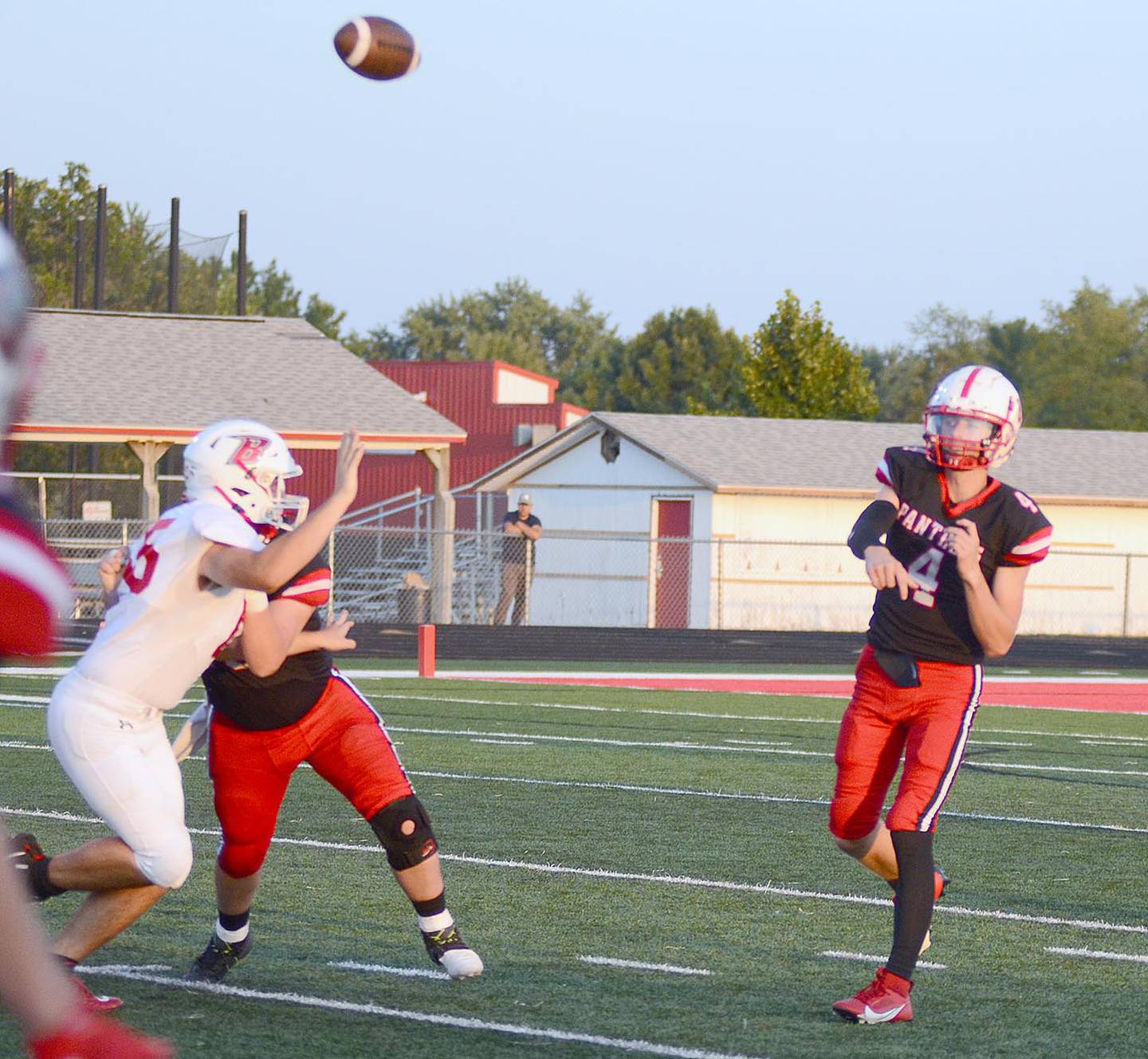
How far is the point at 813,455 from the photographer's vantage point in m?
31.7

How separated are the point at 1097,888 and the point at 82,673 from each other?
4578 millimetres

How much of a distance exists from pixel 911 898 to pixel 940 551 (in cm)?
107

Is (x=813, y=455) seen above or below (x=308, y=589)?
above

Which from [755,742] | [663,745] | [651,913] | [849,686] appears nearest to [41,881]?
[651,913]

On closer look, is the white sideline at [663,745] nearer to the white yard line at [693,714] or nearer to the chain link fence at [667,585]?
the white yard line at [693,714]

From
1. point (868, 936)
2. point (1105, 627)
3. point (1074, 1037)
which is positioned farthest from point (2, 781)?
point (1105, 627)

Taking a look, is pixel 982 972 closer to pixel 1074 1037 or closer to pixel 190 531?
pixel 1074 1037

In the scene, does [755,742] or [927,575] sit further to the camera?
[755,742]

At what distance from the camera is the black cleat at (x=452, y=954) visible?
5711mm

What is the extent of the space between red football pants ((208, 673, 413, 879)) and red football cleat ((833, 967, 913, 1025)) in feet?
4.90

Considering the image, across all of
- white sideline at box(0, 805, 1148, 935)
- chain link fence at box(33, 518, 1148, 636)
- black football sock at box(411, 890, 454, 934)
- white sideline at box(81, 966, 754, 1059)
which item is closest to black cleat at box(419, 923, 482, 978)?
black football sock at box(411, 890, 454, 934)

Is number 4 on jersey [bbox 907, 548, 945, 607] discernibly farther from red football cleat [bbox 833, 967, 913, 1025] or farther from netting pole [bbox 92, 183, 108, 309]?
netting pole [bbox 92, 183, 108, 309]

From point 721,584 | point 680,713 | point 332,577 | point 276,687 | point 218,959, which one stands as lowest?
point 680,713

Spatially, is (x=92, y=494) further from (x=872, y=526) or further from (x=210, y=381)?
(x=872, y=526)
